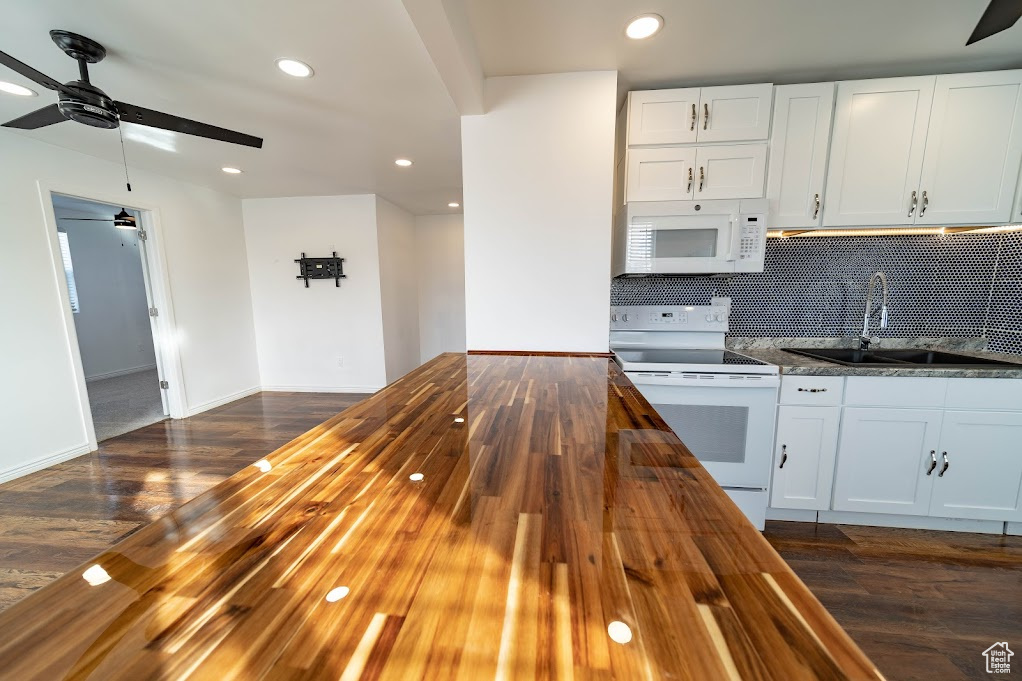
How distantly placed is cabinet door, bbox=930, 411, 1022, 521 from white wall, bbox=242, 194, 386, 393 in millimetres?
4685

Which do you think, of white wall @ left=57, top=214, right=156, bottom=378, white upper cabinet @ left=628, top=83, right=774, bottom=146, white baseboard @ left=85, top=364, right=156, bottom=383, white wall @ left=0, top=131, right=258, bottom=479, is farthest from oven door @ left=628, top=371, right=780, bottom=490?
white baseboard @ left=85, top=364, right=156, bottom=383

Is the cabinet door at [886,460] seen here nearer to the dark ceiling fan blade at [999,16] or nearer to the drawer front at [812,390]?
the drawer front at [812,390]

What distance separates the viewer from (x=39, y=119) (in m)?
1.81

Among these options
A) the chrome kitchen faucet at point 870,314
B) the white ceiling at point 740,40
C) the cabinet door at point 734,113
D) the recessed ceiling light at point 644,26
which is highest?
the white ceiling at point 740,40

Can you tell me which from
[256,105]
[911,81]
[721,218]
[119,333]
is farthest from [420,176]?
[119,333]

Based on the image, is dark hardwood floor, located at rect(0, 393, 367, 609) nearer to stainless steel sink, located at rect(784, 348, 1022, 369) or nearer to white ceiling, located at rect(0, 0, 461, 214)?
white ceiling, located at rect(0, 0, 461, 214)

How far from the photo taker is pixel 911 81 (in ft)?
6.12

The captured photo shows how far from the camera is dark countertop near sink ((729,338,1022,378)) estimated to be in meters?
1.74

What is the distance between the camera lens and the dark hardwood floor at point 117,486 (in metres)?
1.77

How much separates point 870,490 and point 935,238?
64.1 inches

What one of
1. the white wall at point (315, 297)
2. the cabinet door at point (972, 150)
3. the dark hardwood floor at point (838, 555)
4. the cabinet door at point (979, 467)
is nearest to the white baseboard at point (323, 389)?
the white wall at point (315, 297)

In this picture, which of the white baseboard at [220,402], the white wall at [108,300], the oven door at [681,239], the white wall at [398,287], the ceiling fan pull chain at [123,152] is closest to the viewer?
the oven door at [681,239]

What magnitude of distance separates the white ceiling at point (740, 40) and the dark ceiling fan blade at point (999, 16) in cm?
15

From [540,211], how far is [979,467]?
2.67 m
